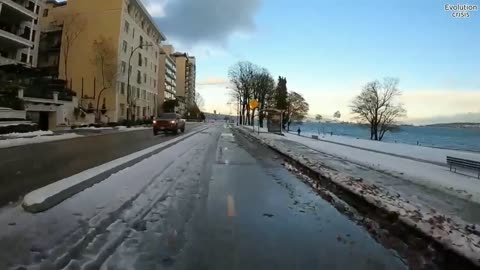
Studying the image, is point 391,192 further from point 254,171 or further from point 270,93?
point 270,93

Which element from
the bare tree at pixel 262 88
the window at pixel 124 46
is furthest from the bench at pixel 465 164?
the bare tree at pixel 262 88

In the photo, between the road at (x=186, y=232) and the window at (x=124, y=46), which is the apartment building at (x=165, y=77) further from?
the road at (x=186, y=232)

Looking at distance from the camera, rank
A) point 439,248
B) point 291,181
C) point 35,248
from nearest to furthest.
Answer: point 35,248 < point 439,248 < point 291,181

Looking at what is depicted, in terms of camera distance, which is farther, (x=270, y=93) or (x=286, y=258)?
(x=270, y=93)

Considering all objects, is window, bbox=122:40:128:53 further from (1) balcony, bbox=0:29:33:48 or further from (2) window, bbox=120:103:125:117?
(1) balcony, bbox=0:29:33:48

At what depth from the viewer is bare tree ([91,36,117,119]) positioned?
211ft

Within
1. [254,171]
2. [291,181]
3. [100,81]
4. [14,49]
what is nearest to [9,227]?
[291,181]

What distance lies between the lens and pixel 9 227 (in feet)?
20.2

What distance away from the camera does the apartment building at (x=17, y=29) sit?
48.1 metres

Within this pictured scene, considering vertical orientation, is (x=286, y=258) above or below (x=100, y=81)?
below

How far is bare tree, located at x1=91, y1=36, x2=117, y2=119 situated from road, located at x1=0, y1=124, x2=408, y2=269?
188ft

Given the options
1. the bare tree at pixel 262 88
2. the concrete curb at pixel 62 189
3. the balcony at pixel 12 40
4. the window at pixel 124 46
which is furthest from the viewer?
the bare tree at pixel 262 88

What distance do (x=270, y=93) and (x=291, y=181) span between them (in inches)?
3201

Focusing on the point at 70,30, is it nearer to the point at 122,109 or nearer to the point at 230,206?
the point at 122,109
